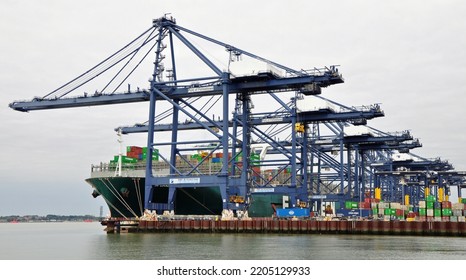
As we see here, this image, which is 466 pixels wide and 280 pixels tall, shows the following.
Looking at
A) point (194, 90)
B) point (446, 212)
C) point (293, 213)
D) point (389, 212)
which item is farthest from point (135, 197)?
point (446, 212)

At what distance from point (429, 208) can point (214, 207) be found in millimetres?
23819

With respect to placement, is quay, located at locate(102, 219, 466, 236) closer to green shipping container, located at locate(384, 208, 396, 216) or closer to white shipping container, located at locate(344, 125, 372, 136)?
green shipping container, located at locate(384, 208, 396, 216)

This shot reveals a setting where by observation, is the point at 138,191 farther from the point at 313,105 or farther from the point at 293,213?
the point at 313,105

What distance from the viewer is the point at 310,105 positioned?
61.7m

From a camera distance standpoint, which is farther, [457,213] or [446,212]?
[457,213]

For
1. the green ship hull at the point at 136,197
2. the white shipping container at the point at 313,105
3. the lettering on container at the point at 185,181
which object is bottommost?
the green ship hull at the point at 136,197

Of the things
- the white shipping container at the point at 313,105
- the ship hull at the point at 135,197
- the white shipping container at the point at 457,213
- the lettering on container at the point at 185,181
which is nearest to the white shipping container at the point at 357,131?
the white shipping container at the point at 313,105

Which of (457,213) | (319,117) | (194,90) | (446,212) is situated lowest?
(457,213)

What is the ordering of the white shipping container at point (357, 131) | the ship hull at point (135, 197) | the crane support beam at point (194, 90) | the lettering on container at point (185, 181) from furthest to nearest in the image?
the white shipping container at point (357, 131) < the ship hull at point (135, 197) < the lettering on container at point (185, 181) < the crane support beam at point (194, 90)

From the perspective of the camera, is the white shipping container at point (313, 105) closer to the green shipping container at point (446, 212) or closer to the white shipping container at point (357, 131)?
the white shipping container at point (357, 131)
